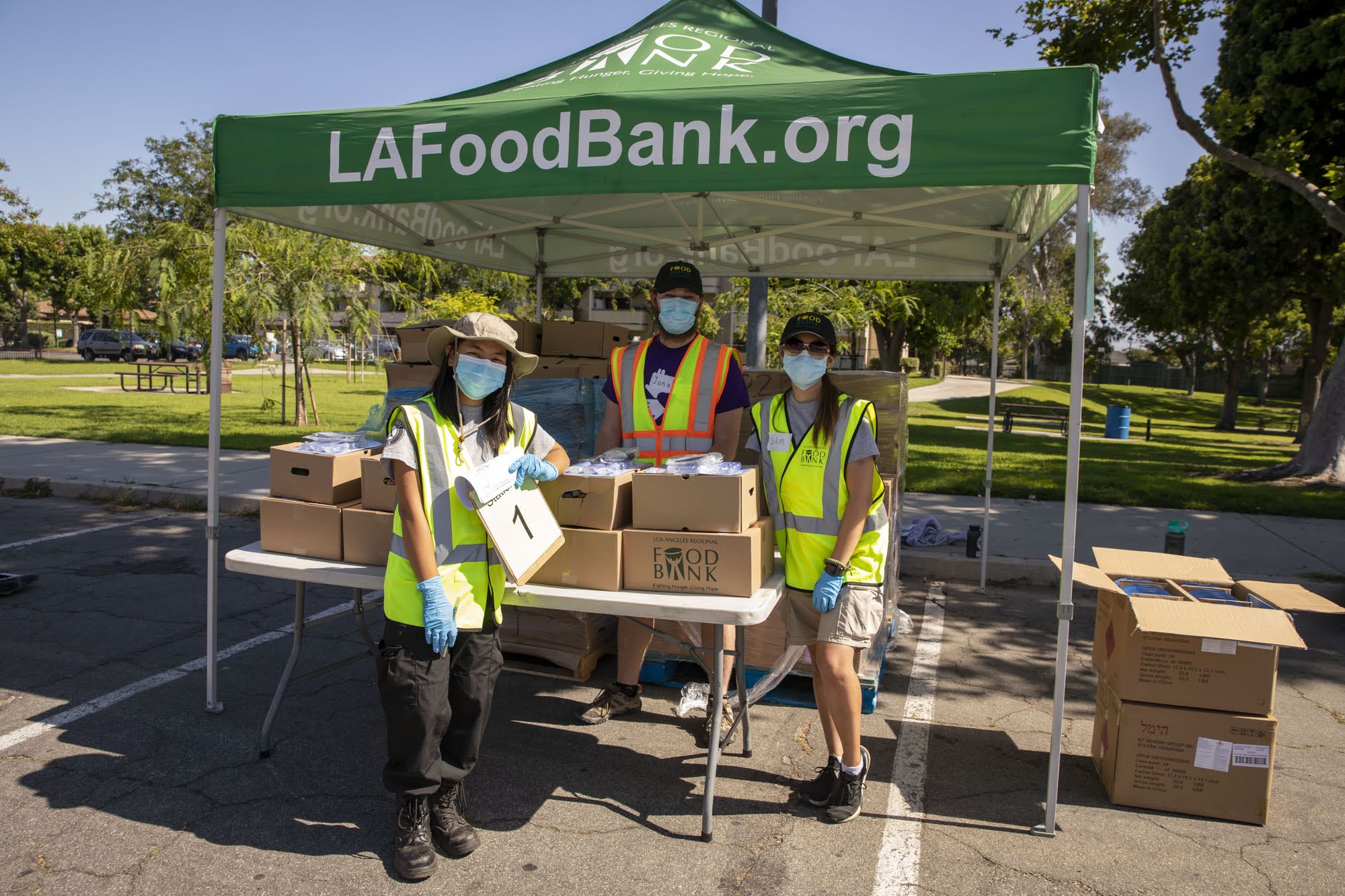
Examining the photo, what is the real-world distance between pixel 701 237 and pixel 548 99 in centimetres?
259

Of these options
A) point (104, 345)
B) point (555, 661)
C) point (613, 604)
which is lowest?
point (555, 661)

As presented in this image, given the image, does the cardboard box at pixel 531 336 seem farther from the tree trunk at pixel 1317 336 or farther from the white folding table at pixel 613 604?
the tree trunk at pixel 1317 336

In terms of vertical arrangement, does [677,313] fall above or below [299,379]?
above

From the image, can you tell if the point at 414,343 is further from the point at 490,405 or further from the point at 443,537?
the point at 443,537

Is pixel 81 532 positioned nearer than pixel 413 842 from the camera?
No

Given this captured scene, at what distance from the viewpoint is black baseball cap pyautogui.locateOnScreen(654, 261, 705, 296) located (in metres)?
3.91

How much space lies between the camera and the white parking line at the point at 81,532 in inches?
301

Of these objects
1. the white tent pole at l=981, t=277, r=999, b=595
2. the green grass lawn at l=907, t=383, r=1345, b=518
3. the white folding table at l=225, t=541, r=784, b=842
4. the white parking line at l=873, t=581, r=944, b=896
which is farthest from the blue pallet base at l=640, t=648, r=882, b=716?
the green grass lawn at l=907, t=383, r=1345, b=518

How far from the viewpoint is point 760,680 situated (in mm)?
4688

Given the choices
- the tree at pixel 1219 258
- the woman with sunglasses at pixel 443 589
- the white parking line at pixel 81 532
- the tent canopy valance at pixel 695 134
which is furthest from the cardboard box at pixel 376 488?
the tree at pixel 1219 258

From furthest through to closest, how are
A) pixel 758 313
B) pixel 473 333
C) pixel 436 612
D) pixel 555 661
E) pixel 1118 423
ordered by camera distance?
pixel 1118 423
pixel 758 313
pixel 555 661
pixel 473 333
pixel 436 612

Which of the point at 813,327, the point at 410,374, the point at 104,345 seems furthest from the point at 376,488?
the point at 104,345

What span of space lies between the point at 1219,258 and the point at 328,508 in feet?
72.0

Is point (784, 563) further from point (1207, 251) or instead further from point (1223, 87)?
point (1207, 251)
